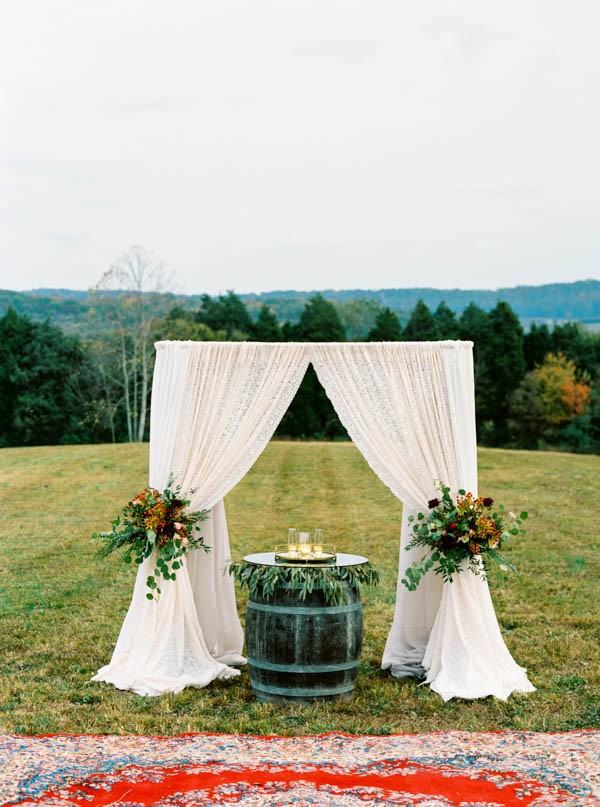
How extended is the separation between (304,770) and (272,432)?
114 inches

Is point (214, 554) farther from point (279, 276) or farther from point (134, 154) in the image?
point (279, 276)

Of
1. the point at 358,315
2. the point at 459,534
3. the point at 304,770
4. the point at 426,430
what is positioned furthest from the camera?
the point at 358,315

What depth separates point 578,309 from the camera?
54094 millimetres

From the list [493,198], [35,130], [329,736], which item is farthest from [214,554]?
[493,198]

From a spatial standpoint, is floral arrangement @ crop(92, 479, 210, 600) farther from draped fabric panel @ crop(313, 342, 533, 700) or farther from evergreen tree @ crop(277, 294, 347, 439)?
evergreen tree @ crop(277, 294, 347, 439)

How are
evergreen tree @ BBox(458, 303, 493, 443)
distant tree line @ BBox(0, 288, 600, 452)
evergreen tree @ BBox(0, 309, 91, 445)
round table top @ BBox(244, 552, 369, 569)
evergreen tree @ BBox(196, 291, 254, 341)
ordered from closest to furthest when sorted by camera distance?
round table top @ BBox(244, 552, 369, 569) → evergreen tree @ BBox(0, 309, 91, 445) → distant tree line @ BBox(0, 288, 600, 452) → evergreen tree @ BBox(458, 303, 493, 443) → evergreen tree @ BBox(196, 291, 254, 341)

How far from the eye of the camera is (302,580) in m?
6.75

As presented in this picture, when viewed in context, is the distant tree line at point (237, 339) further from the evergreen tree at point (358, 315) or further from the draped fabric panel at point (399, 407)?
the draped fabric panel at point (399, 407)

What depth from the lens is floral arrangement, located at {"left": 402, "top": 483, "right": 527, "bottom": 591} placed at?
6992 millimetres

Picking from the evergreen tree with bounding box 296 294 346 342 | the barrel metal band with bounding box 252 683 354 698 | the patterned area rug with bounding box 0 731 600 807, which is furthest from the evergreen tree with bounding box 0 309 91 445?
the patterned area rug with bounding box 0 731 600 807

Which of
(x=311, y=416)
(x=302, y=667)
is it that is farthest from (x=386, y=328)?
(x=302, y=667)

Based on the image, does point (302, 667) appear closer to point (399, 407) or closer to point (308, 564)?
point (308, 564)

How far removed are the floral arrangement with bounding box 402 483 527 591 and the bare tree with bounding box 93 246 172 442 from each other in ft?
108

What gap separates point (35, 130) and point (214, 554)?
62.9 ft
